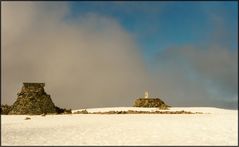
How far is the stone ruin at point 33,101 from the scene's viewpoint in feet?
112

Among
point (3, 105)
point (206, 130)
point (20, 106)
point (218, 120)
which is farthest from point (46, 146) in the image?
point (3, 105)

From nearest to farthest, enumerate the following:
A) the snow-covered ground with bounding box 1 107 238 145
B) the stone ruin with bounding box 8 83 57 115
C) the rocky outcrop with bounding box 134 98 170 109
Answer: the snow-covered ground with bounding box 1 107 238 145 < the stone ruin with bounding box 8 83 57 115 < the rocky outcrop with bounding box 134 98 170 109

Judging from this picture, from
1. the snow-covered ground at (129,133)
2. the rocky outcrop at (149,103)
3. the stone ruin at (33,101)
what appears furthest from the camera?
the rocky outcrop at (149,103)

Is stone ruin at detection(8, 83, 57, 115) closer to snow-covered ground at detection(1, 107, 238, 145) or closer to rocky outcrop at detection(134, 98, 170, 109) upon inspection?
rocky outcrop at detection(134, 98, 170, 109)

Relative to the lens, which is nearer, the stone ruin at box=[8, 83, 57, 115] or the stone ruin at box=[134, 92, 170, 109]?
the stone ruin at box=[8, 83, 57, 115]

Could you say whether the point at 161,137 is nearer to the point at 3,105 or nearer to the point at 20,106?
the point at 20,106

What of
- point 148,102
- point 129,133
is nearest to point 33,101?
point 148,102

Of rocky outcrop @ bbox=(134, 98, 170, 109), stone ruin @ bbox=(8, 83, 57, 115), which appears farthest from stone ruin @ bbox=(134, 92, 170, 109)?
stone ruin @ bbox=(8, 83, 57, 115)

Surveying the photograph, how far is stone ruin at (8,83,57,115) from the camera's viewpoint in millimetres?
34250

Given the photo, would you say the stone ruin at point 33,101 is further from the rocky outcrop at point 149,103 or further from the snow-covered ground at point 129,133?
the snow-covered ground at point 129,133

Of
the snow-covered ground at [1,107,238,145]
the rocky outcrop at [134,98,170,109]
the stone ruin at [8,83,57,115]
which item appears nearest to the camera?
the snow-covered ground at [1,107,238,145]

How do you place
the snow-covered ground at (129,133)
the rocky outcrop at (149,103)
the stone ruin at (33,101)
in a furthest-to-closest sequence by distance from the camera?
the rocky outcrop at (149,103) < the stone ruin at (33,101) < the snow-covered ground at (129,133)

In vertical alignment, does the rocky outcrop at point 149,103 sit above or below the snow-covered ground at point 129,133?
above

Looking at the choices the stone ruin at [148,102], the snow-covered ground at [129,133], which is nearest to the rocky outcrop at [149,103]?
the stone ruin at [148,102]
